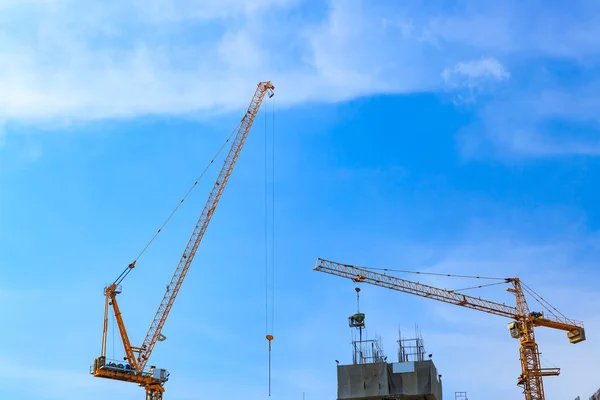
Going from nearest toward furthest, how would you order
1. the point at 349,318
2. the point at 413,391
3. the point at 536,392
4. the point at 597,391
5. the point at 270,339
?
the point at 597,391 < the point at 413,391 < the point at 349,318 < the point at 270,339 < the point at 536,392

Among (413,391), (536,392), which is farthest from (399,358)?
(536,392)

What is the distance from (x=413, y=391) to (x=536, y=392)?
7008 centimetres

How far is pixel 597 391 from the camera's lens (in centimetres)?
10256

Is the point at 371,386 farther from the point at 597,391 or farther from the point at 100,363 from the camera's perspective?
the point at 100,363

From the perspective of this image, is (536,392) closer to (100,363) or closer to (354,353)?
(354,353)

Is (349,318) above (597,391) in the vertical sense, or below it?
above

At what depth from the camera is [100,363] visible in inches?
7854

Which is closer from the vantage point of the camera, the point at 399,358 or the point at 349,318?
the point at 399,358

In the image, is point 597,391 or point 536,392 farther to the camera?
point 536,392

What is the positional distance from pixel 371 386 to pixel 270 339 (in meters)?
39.7

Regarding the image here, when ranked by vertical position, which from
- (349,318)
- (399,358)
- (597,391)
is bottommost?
(597,391)

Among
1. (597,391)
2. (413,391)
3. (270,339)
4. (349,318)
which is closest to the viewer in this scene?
(597,391)

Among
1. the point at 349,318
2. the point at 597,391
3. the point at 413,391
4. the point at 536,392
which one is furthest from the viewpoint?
the point at 536,392

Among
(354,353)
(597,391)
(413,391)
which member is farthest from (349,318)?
(597,391)
